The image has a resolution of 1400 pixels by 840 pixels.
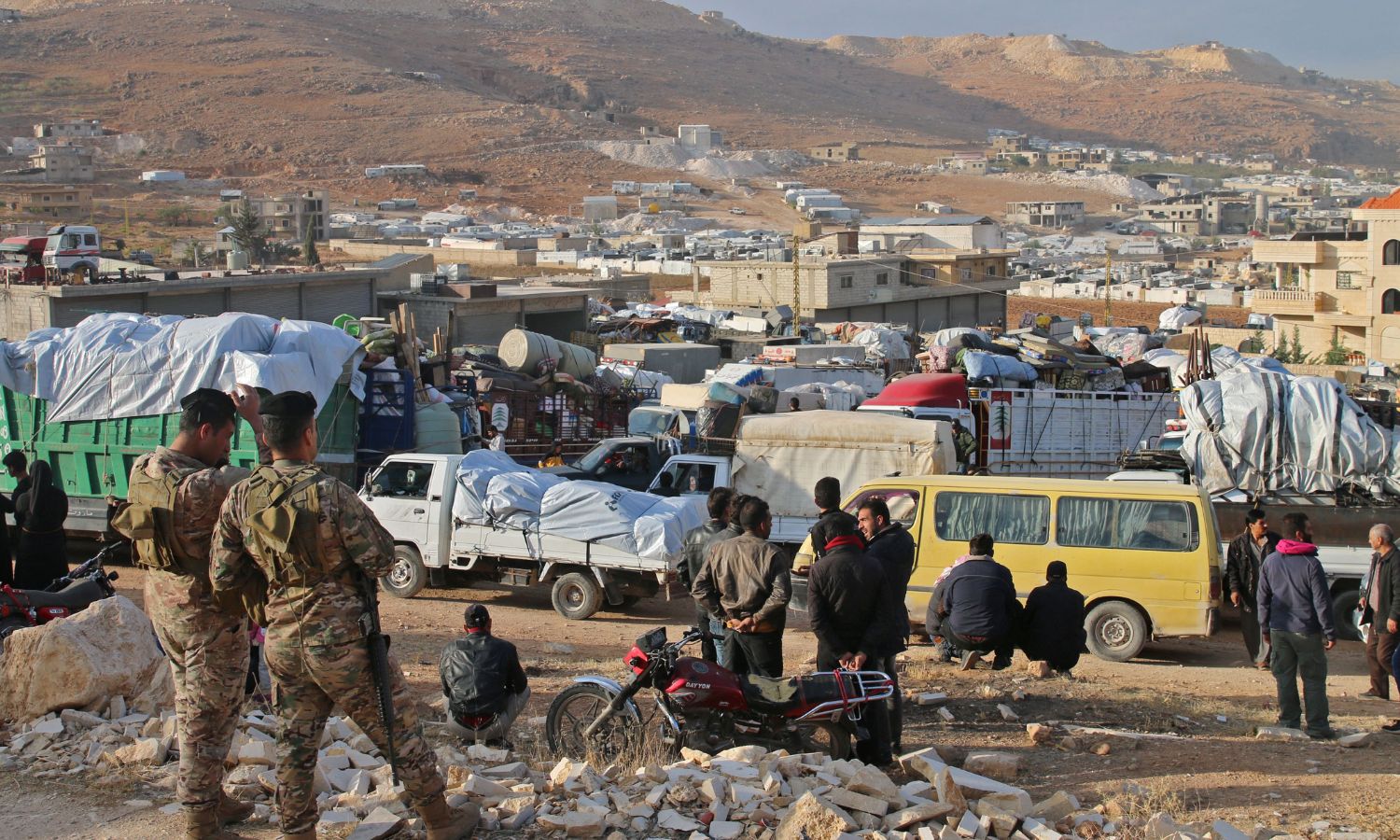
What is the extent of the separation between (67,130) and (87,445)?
376 ft

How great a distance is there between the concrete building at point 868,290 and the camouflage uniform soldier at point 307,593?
36.8 meters

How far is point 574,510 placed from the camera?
41.0 ft

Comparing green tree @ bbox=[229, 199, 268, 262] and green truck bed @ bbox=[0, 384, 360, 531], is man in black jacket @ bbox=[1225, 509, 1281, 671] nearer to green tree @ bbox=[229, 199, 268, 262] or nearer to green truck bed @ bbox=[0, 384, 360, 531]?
green truck bed @ bbox=[0, 384, 360, 531]

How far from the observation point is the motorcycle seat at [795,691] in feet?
21.7

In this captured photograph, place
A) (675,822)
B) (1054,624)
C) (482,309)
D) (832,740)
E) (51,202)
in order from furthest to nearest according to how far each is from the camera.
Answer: (51,202) → (482,309) → (1054,624) → (832,740) → (675,822)

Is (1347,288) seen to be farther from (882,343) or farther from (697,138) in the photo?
(697,138)

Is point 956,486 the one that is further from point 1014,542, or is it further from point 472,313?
point 472,313

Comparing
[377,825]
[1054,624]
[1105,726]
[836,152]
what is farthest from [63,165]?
[377,825]

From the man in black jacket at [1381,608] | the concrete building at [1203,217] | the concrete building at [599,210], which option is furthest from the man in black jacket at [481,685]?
the concrete building at [1203,217]

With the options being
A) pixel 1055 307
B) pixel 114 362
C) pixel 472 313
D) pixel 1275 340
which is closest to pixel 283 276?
pixel 472 313

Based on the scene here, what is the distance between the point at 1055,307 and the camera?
63219 millimetres

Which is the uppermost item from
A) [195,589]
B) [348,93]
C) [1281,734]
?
[348,93]

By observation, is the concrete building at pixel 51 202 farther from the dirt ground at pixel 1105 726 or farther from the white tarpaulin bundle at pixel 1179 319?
the dirt ground at pixel 1105 726

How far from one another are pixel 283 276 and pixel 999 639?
21318 millimetres
